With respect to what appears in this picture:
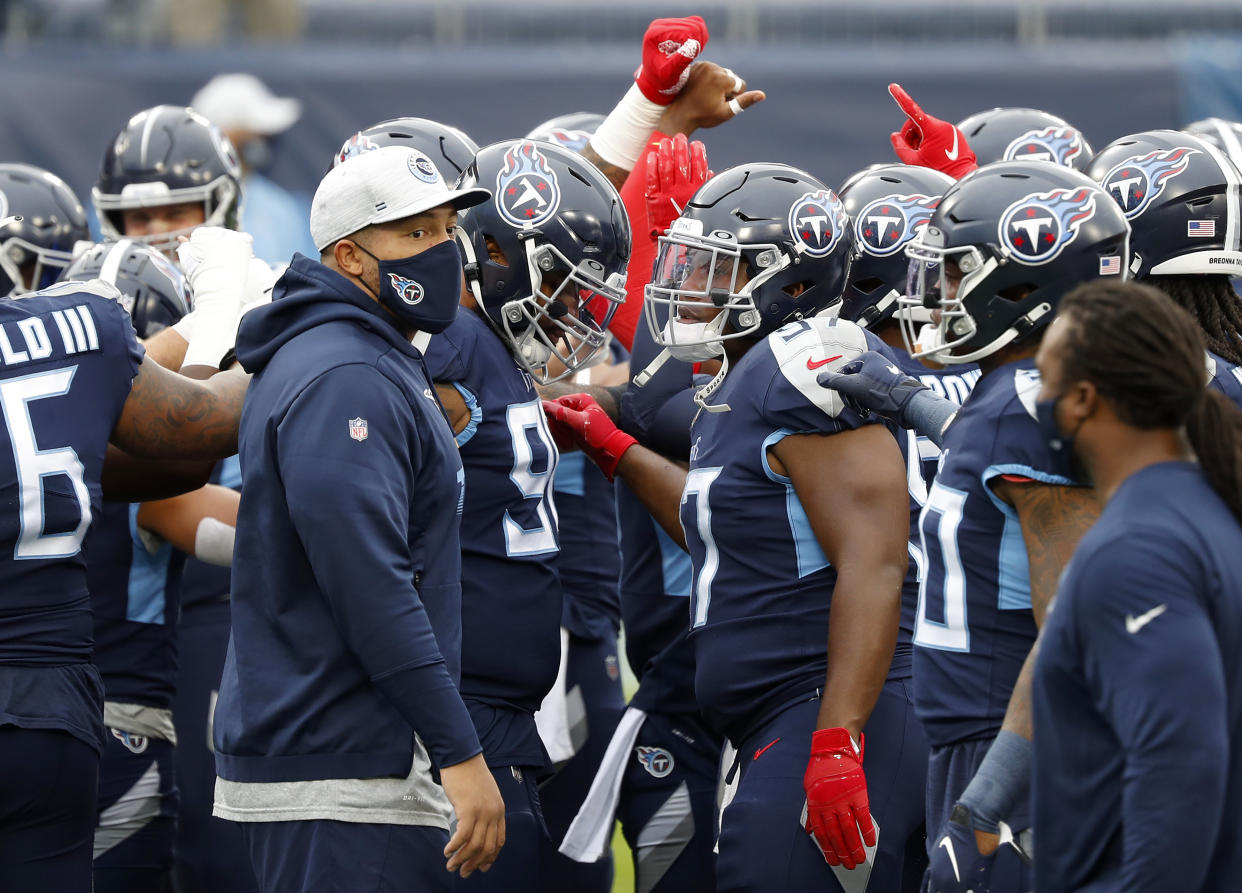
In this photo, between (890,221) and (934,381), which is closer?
(934,381)

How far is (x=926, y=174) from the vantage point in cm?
495

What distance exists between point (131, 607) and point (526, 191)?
1742 millimetres

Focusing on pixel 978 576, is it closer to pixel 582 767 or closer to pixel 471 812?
pixel 471 812

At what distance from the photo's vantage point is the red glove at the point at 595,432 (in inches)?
173

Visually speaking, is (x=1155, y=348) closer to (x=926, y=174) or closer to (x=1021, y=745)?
(x=1021, y=745)

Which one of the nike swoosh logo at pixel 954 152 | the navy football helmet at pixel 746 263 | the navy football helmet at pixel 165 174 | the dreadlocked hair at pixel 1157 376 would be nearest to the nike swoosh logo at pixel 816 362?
the navy football helmet at pixel 746 263

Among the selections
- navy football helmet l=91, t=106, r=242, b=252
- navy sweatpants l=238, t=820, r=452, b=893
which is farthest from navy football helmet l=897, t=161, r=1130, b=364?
navy football helmet l=91, t=106, r=242, b=252

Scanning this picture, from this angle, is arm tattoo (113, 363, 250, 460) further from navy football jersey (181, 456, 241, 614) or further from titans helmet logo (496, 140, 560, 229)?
navy football jersey (181, 456, 241, 614)

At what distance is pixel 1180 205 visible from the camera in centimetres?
418

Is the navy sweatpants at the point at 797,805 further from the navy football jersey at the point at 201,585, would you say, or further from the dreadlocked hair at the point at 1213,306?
the navy football jersey at the point at 201,585

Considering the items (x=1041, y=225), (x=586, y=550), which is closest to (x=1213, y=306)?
(x=1041, y=225)

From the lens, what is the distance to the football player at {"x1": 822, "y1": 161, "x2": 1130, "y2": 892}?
9.43 ft

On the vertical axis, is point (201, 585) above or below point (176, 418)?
below

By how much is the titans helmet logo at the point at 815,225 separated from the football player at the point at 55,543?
1705 millimetres
